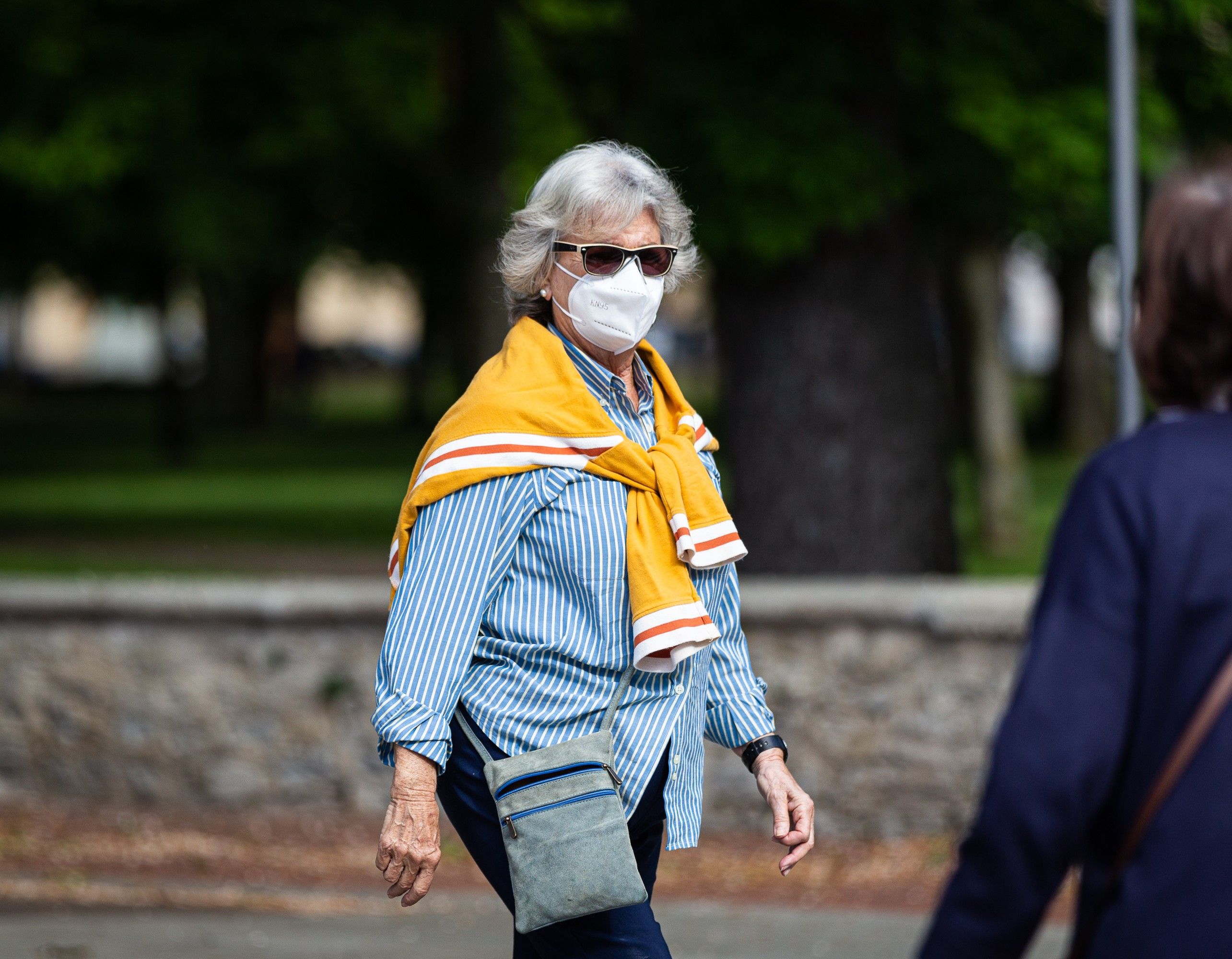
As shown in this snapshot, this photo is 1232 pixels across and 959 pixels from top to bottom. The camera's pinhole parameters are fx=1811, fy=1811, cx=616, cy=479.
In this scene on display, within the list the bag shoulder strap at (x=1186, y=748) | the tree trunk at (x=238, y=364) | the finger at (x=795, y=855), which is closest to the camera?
the bag shoulder strap at (x=1186, y=748)

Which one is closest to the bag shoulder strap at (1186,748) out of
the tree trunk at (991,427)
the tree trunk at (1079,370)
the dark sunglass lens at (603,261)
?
the dark sunglass lens at (603,261)

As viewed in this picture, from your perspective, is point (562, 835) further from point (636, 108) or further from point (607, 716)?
point (636, 108)

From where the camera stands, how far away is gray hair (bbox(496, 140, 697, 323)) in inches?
114

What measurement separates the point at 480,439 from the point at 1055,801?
4.18ft

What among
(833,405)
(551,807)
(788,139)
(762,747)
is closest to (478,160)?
(833,405)

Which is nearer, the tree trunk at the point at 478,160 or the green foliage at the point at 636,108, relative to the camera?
the green foliage at the point at 636,108

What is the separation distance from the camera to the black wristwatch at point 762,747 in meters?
3.06

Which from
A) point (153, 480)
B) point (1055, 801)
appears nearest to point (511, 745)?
point (1055, 801)

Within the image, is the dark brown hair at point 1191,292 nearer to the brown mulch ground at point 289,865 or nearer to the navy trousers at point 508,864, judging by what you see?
the navy trousers at point 508,864

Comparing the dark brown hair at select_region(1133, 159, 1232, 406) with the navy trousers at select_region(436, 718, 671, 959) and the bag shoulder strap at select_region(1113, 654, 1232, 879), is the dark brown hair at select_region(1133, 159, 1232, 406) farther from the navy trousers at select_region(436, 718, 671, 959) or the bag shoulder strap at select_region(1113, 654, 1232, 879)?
the navy trousers at select_region(436, 718, 671, 959)

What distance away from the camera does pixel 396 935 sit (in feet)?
18.1

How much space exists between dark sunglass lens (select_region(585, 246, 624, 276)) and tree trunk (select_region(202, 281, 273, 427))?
31.8 m

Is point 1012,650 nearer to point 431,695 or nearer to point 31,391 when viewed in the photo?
point 431,695

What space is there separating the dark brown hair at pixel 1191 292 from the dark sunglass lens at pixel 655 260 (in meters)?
1.22
